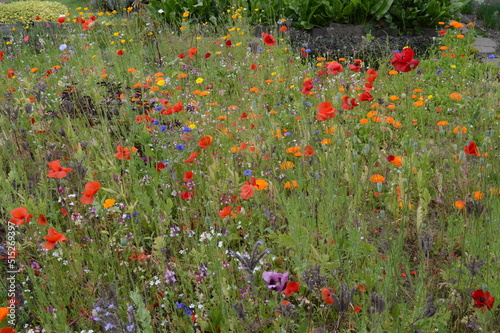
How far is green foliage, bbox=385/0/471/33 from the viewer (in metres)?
6.20

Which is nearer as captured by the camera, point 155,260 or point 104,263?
point 155,260

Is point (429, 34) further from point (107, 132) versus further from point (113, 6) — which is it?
point (113, 6)

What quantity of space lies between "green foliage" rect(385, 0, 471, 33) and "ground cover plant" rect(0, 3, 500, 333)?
206cm

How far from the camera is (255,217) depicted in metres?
2.47

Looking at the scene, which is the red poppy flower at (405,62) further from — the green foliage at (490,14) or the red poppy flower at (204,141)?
the green foliage at (490,14)

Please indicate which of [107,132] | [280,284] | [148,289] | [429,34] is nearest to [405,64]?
[280,284]

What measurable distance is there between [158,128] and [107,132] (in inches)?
13.4

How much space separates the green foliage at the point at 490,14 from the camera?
7.50 meters

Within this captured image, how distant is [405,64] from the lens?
1996 mm

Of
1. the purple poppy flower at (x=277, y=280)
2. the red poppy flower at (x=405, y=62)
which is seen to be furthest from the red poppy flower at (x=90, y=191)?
the red poppy flower at (x=405, y=62)

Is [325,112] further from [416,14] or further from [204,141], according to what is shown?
[416,14]

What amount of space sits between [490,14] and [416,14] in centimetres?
239

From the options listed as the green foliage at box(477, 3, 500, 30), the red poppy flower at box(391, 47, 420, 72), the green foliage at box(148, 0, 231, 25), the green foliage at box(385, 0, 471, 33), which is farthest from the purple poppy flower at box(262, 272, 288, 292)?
the green foliage at box(477, 3, 500, 30)

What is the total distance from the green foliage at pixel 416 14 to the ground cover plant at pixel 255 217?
2057 millimetres
